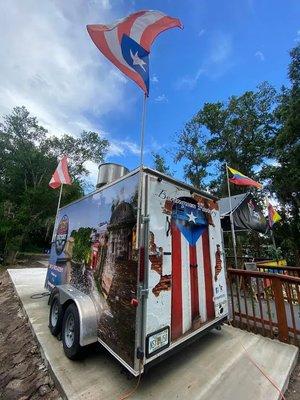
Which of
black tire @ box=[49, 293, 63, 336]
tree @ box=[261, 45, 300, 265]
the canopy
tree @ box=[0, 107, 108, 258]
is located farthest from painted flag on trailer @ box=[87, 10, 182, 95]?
tree @ box=[0, 107, 108, 258]

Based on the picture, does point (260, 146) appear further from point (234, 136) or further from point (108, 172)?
point (108, 172)

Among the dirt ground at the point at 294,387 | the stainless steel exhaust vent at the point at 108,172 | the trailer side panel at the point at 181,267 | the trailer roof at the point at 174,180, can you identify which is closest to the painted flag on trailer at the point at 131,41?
the trailer roof at the point at 174,180

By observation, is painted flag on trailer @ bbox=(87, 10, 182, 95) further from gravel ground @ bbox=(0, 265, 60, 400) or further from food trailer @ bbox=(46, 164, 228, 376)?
gravel ground @ bbox=(0, 265, 60, 400)

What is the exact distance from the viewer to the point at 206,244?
3.70 meters

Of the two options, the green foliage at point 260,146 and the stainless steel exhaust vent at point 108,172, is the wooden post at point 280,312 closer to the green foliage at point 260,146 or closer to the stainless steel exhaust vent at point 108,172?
the stainless steel exhaust vent at point 108,172

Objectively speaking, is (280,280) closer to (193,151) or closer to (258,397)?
(258,397)

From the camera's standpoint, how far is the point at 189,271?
10.8 feet

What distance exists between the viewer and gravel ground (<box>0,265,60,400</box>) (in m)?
2.74

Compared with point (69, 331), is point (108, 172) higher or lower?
higher

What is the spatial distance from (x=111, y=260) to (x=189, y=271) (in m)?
1.12

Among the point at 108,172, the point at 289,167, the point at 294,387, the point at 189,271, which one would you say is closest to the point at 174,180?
the point at 189,271

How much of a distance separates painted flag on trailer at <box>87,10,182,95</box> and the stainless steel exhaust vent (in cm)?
170

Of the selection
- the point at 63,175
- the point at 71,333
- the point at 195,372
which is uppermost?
the point at 63,175

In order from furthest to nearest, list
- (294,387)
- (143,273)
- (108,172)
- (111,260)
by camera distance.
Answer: (108,172)
(111,260)
(294,387)
(143,273)
